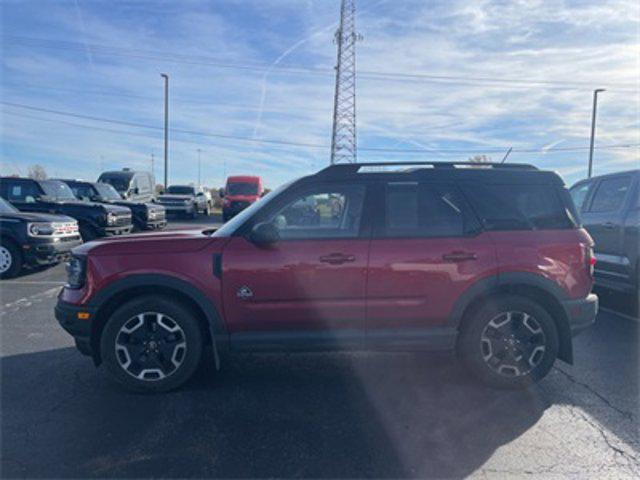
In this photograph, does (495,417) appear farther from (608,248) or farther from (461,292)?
(608,248)

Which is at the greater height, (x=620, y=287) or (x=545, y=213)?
(x=545, y=213)

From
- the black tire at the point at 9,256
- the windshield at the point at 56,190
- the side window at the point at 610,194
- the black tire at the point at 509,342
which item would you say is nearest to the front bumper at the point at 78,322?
the black tire at the point at 509,342

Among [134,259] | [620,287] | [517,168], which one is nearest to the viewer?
[134,259]

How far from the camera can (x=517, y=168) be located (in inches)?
169

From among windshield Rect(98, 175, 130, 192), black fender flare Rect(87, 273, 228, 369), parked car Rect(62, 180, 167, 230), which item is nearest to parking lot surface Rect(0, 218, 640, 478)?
black fender flare Rect(87, 273, 228, 369)

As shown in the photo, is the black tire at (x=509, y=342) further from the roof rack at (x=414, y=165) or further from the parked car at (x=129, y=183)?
the parked car at (x=129, y=183)

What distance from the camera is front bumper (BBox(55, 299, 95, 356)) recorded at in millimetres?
3721

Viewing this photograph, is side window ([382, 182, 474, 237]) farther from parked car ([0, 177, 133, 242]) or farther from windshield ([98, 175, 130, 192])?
windshield ([98, 175, 130, 192])

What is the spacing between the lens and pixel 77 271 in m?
3.82

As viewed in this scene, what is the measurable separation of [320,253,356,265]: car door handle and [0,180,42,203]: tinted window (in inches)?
409

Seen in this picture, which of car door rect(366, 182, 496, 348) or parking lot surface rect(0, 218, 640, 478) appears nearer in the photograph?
parking lot surface rect(0, 218, 640, 478)

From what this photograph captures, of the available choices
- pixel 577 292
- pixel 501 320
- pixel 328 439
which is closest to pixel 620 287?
pixel 577 292

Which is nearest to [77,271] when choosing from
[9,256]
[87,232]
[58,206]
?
[9,256]

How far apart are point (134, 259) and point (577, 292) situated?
3804 mm
